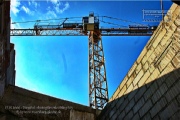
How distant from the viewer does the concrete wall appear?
195 inches

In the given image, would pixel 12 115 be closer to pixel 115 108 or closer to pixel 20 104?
pixel 20 104

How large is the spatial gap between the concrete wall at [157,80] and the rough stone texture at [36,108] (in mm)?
1229

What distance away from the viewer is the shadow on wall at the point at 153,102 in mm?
4789

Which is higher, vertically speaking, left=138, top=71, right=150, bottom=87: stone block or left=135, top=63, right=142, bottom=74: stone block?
left=135, top=63, right=142, bottom=74: stone block

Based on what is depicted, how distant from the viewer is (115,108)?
23.7 feet

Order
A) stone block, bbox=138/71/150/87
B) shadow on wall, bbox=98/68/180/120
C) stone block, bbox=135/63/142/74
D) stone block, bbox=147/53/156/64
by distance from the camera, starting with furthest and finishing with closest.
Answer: stone block, bbox=135/63/142/74
stone block, bbox=138/71/150/87
stone block, bbox=147/53/156/64
shadow on wall, bbox=98/68/180/120

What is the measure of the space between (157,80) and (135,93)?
0.98 metres

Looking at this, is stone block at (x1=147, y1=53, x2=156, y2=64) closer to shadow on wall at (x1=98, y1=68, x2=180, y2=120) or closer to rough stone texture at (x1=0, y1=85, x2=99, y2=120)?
shadow on wall at (x1=98, y1=68, x2=180, y2=120)

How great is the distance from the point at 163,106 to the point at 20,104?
400cm

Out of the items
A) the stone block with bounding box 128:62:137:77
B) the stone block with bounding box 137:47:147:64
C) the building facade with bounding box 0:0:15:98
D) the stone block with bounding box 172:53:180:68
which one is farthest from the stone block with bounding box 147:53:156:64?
the building facade with bounding box 0:0:15:98

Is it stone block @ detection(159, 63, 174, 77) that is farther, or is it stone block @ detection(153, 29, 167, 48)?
stone block @ detection(153, 29, 167, 48)

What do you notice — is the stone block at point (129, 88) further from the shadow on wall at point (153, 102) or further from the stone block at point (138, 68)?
the stone block at point (138, 68)

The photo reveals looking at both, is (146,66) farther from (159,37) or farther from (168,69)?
(168,69)

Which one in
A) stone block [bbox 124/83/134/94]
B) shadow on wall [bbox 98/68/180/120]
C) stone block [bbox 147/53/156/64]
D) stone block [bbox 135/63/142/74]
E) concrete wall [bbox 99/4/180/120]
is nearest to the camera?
shadow on wall [bbox 98/68/180/120]
